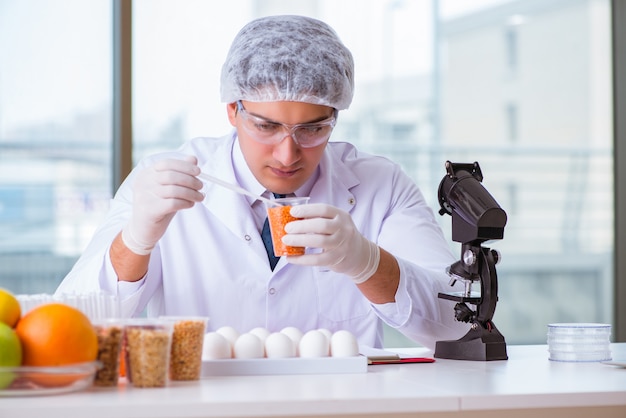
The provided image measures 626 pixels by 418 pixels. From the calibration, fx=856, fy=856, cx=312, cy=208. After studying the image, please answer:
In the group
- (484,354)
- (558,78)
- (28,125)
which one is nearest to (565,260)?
(558,78)

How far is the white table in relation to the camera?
1.23 metres

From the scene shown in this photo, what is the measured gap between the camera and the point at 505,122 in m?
5.34

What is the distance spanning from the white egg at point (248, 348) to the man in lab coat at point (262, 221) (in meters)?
0.30

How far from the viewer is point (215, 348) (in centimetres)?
164

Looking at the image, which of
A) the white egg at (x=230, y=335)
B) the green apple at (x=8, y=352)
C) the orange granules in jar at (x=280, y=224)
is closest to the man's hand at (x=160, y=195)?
the orange granules in jar at (x=280, y=224)

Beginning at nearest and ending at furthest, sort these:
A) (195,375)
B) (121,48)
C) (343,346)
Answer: (195,375)
(343,346)
(121,48)

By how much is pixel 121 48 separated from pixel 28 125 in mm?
580

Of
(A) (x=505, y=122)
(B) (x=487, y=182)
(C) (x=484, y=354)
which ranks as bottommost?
(C) (x=484, y=354)

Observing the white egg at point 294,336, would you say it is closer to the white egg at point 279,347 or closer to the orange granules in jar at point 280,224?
the white egg at point 279,347

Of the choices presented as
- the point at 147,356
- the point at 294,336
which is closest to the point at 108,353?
the point at 147,356

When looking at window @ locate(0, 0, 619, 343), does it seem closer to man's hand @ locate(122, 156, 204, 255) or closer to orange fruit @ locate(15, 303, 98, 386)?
man's hand @ locate(122, 156, 204, 255)

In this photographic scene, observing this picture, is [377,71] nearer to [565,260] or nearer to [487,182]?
[487,182]

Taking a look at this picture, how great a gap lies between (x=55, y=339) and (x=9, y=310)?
0.11m

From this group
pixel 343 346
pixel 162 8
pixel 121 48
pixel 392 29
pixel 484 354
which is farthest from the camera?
pixel 392 29
